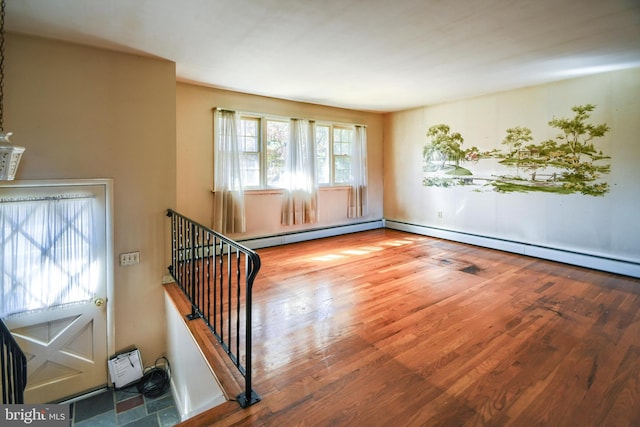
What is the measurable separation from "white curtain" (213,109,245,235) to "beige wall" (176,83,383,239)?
12cm

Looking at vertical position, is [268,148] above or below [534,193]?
above

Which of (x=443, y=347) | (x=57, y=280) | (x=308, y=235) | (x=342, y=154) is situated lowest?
(x=443, y=347)

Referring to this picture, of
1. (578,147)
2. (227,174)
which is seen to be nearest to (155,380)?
(227,174)

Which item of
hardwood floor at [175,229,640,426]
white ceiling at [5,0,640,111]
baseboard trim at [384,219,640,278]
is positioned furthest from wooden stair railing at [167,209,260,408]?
baseboard trim at [384,219,640,278]

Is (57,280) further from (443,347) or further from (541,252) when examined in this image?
(541,252)

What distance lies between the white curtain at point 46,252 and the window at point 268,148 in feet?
7.40

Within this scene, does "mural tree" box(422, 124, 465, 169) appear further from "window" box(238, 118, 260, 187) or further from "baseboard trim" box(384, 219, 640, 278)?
"window" box(238, 118, 260, 187)

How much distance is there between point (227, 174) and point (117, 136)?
5.36 feet

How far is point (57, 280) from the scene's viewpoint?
9.29 ft

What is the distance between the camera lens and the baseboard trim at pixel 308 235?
201 inches

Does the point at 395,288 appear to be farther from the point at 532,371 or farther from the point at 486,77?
the point at 486,77

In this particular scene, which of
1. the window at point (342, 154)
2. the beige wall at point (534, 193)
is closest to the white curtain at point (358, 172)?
the window at point (342, 154)

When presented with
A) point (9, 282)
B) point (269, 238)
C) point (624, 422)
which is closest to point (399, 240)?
point (269, 238)

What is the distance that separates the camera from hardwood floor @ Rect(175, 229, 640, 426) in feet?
5.51
